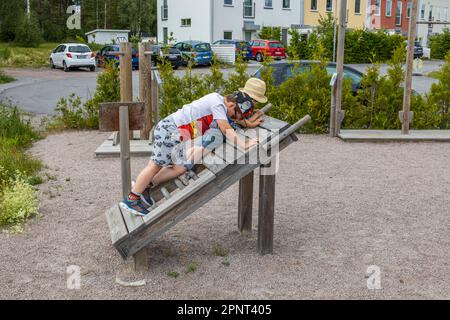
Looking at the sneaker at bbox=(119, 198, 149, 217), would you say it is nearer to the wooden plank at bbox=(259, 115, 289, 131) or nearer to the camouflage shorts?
the camouflage shorts

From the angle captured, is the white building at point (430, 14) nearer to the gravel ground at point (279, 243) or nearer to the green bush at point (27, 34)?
the green bush at point (27, 34)

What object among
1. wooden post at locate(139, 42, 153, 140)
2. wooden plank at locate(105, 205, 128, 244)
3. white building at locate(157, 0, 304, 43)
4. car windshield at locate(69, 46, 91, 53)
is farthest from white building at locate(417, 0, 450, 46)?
wooden plank at locate(105, 205, 128, 244)

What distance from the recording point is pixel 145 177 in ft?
16.6

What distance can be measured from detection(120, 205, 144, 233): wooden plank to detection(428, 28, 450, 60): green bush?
4659 cm

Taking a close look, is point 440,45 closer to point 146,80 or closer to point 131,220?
point 146,80

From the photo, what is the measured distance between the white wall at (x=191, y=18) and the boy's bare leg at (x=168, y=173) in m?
39.1

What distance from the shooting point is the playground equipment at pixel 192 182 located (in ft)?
15.2

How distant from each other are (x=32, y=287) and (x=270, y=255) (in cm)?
200

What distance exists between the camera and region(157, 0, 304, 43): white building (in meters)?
43.6

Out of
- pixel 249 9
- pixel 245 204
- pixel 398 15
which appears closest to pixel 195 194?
pixel 245 204

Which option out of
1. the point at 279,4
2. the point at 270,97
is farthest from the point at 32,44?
the point at 270,97

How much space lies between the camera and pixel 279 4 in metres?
48.3

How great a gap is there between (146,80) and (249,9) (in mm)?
37392

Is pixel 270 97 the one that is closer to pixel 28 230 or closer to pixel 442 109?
pixel 442 109
